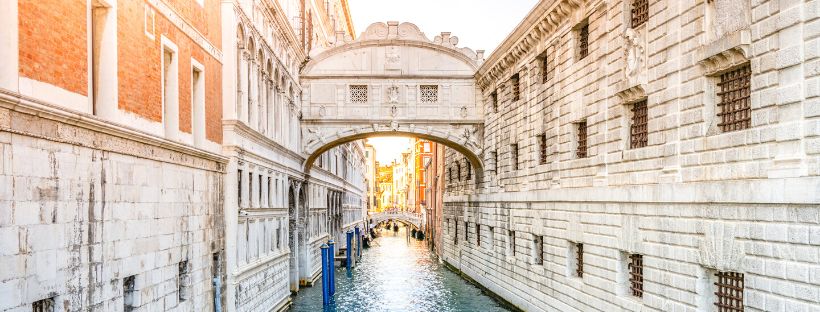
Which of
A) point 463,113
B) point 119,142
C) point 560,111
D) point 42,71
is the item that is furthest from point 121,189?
point 463,113

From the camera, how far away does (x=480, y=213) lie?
26.2 metres

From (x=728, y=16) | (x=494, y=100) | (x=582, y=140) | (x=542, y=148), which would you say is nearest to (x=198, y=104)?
(x=582, y=140)

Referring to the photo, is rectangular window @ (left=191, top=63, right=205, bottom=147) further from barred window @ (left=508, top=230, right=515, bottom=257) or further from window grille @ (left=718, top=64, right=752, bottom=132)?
barred window @ (left=508, top=230, right=515, bottom=257)

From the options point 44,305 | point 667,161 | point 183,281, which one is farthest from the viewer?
point 183,281

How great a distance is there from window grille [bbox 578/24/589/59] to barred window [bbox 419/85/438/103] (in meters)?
9.56

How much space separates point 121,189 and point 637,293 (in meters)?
8.48

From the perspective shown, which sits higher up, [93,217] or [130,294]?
[93,217]

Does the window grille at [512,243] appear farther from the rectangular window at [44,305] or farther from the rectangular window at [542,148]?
the rectangular window at [44,305]

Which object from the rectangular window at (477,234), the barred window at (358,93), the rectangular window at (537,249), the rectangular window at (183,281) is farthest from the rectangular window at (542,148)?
the rectangular window at (183,281)

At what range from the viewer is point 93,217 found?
8.40 meters

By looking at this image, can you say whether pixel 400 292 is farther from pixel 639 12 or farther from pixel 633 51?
pixel 639 12

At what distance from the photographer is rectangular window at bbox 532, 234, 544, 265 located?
740 inches

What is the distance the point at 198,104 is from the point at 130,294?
4.32 meters

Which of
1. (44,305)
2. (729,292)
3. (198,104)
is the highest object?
(198,104)
